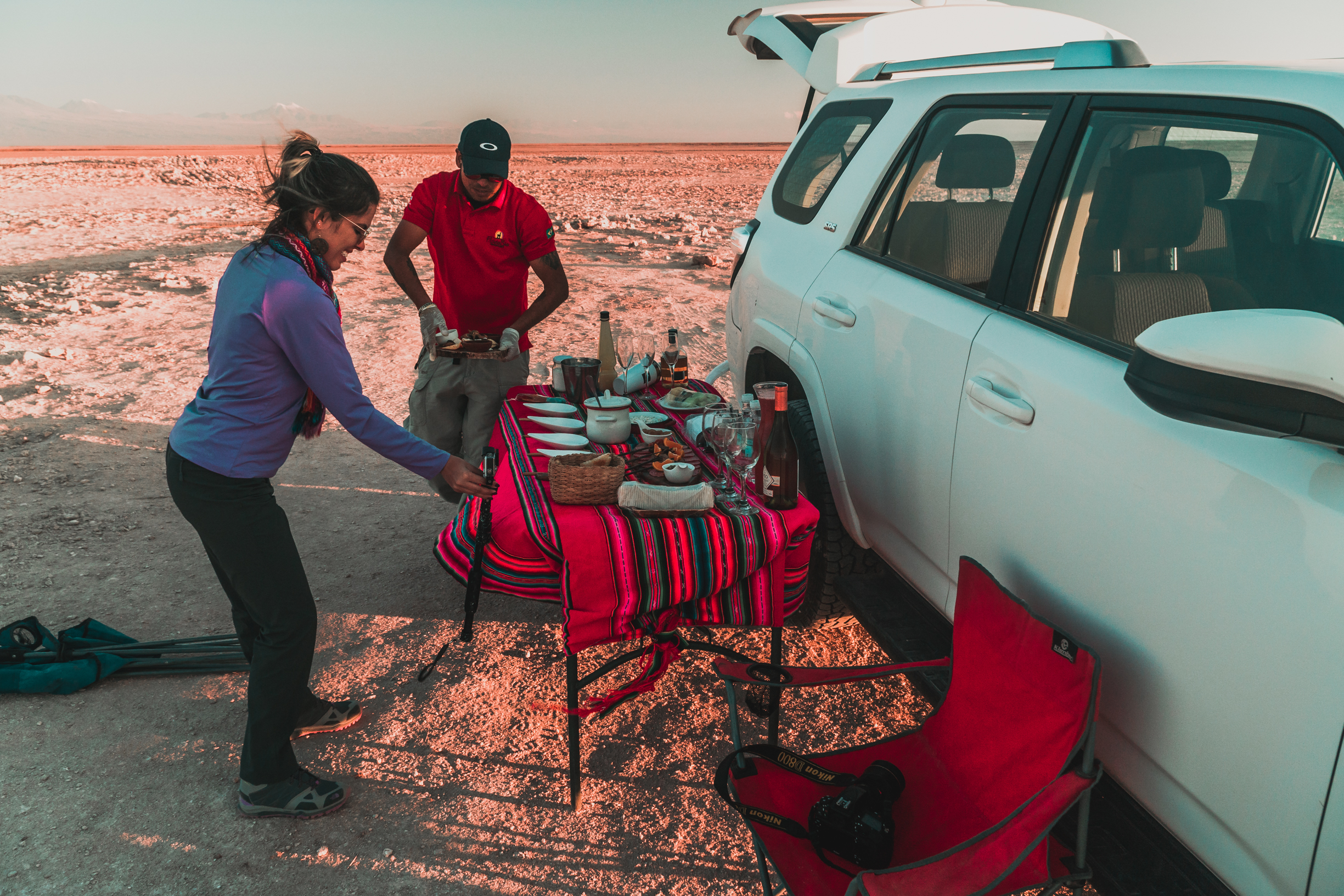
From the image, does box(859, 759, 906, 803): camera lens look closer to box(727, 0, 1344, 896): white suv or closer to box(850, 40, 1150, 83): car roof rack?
box(727, 0, 1344, 896): white suv

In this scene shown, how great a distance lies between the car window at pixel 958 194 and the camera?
2.63 metres

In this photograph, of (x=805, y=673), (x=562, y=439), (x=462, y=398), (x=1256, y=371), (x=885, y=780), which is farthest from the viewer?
(x=462, y=398)

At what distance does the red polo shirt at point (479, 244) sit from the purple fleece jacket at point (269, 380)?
1.83m

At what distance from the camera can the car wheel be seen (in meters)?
3.25

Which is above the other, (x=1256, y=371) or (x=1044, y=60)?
(x=1044, y=60)

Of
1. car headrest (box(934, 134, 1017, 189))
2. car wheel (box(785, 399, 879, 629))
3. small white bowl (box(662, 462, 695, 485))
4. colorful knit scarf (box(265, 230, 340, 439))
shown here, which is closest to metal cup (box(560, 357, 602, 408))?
car wheel (box(785, 399, 879, 629))

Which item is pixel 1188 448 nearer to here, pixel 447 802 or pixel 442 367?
pixel 447 802

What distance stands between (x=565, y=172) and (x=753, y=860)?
40.9 m

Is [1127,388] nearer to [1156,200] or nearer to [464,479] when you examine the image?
[1156,200]

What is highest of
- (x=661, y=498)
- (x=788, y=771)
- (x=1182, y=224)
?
(x=1182, y=224)

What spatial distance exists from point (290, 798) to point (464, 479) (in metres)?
1.23

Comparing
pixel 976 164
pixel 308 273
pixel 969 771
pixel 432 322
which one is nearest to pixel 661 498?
pixel 969 771

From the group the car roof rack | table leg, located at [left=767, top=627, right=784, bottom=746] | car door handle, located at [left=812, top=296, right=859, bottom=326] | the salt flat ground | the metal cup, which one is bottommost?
the salt flat ground

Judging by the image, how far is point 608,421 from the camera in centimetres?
321
